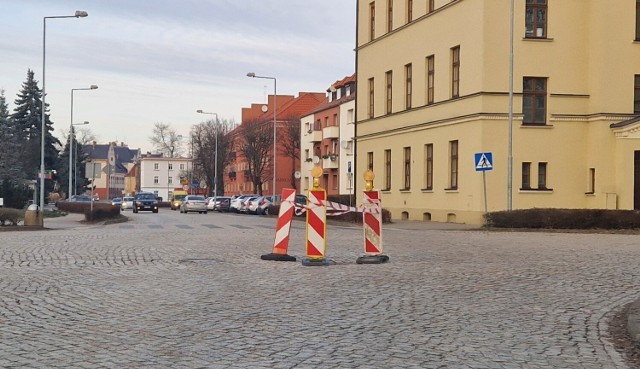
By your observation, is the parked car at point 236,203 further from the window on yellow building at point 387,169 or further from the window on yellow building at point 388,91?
the window on yellow building at point 388,91

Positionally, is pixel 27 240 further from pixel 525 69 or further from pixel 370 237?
pixel 525 69

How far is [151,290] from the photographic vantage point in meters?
11.1

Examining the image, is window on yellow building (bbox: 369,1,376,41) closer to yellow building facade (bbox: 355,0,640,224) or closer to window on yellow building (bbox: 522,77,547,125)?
yellow building facade (bbox: 355,0,640,224)

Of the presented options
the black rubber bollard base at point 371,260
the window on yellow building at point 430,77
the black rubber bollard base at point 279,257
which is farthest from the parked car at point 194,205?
the black rubber bollard base at point 371,260

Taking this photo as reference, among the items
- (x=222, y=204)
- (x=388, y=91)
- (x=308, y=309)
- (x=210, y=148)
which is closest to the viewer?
(x=308, y=309)

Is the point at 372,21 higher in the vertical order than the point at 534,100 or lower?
higher

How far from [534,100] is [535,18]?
135 inches

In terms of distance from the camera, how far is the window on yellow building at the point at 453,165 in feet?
120

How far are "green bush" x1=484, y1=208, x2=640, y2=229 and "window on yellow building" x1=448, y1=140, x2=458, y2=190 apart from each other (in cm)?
867

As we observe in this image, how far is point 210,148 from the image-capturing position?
102000mm

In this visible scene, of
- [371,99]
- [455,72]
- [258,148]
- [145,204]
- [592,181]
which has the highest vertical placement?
[455,72]

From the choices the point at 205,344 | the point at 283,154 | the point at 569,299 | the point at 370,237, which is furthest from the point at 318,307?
the point at 283,154

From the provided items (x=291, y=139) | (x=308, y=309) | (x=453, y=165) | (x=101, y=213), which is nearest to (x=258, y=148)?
(x=291, y=139)

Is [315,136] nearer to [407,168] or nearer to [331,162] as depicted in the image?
[331,162]
